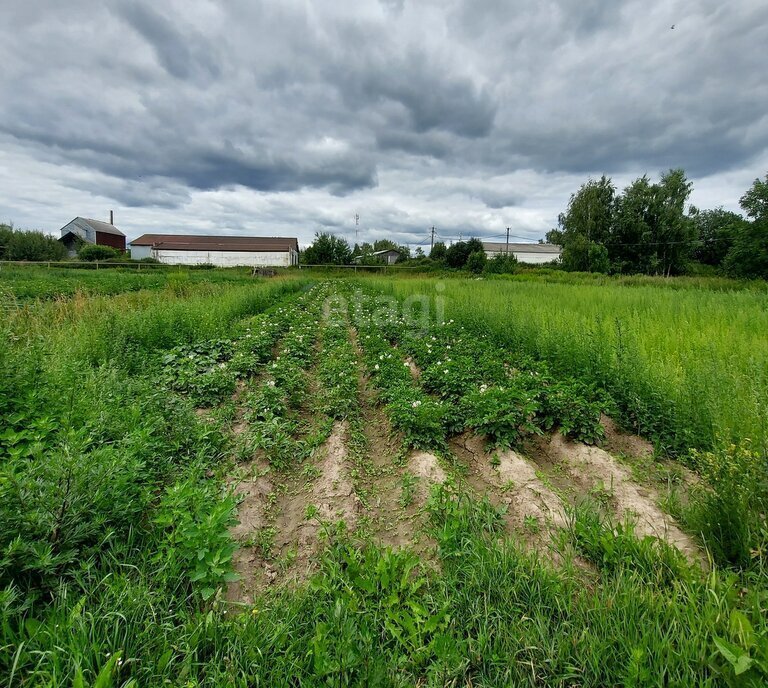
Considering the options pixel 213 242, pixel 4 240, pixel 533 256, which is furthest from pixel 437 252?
pixel 4 240

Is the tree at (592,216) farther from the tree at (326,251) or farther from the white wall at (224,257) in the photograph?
the white wall at (224,257)

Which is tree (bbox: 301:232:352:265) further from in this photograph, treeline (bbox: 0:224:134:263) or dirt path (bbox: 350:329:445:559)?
dirt path (bbox: 350:329:445:559)

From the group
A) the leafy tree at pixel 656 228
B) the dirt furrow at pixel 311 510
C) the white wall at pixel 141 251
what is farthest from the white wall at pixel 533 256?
the dirt furrow at pixel 311 510

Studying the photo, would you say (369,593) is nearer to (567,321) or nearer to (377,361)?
(377,361)

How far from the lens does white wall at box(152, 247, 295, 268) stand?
5162 cm

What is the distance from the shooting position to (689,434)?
3338mm

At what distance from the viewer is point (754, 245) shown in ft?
93.5

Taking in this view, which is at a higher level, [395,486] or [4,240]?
[4,240]

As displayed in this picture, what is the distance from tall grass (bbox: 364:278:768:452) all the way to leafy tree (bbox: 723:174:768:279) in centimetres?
2993

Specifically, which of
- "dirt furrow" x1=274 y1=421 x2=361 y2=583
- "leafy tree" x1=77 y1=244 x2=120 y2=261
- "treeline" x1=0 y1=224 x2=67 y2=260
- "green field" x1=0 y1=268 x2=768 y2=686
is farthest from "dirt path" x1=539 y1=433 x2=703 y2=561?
"treeline" x1=0 y1=224 x2=67 y2=260

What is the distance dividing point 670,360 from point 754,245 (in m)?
36.8

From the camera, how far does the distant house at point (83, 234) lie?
181ft

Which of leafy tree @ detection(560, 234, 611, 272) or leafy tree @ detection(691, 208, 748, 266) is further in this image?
leafy tree @ detection(691, 208, 748, 266)

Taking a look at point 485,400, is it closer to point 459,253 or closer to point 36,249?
point 459,253
